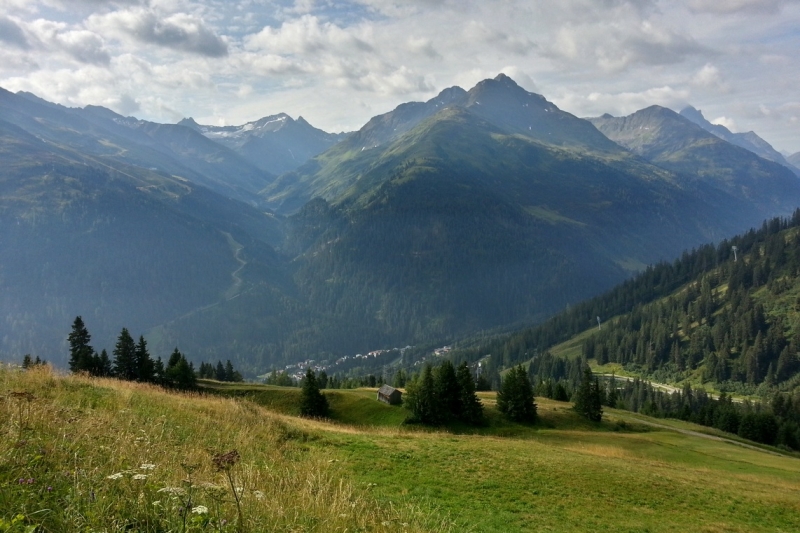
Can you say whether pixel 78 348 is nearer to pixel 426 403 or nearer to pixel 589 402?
pixel 426 403

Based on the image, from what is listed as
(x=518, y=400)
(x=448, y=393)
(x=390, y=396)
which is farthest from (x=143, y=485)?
(x=390, y=396)

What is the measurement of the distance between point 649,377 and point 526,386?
6313 inches

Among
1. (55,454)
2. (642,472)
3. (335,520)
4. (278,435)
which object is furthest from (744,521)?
(55,454)

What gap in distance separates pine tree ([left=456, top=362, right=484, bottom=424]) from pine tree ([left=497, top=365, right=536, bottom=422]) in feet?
14.8

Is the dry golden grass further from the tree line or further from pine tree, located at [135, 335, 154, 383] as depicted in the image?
the tree line

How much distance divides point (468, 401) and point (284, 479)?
50.8 m

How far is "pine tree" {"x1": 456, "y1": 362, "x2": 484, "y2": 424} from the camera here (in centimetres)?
5691

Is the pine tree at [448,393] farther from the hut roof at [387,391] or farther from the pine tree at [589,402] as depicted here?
the pine tree at [589,402]

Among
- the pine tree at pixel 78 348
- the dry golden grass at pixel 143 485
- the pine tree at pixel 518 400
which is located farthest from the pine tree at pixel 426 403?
the pine tree at pixel 78 348

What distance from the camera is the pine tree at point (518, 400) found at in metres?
58.9

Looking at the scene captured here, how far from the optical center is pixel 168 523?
18.7 ft

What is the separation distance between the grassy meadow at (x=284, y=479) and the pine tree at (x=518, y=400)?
1839 cm

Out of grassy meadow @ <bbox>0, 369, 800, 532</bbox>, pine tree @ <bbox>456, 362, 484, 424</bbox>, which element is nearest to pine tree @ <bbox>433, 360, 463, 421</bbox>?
pine tree @ <bbox>456, 362, 484, 424</bbox>

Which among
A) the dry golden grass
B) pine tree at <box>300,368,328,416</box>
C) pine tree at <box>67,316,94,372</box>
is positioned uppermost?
the dry golden grass
